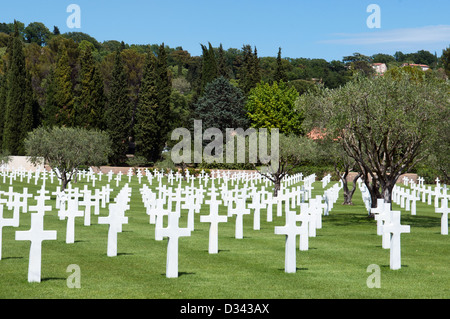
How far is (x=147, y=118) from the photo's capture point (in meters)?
83.6

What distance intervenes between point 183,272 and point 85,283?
2.10 meters

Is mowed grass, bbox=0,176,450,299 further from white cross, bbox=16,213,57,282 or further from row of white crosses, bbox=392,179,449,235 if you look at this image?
row of white crosses, bbox=392,179,449,235

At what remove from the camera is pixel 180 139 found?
8606 centimetres

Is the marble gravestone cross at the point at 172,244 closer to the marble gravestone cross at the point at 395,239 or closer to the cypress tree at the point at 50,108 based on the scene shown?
the marble gravestone cross at the point at 395,239

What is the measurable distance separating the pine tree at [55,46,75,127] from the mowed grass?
193 ft

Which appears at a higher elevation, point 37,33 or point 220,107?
point 37,33

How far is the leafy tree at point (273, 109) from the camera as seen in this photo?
89875mm

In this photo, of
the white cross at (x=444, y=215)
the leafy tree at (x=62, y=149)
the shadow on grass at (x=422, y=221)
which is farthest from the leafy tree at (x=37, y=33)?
the white cross at (x=444, y=215)

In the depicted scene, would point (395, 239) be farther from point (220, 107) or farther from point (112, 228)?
point (220, 107)

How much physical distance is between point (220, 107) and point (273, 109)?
739cm

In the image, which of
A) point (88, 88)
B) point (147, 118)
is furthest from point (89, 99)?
point (147, 118)

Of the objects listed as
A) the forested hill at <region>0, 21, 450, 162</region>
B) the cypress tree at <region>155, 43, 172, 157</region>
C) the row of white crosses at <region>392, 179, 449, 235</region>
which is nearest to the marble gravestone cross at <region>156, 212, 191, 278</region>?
the row of white crosses at <region>392, 179, 449, 235</region>

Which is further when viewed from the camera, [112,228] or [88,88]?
[88,88]
